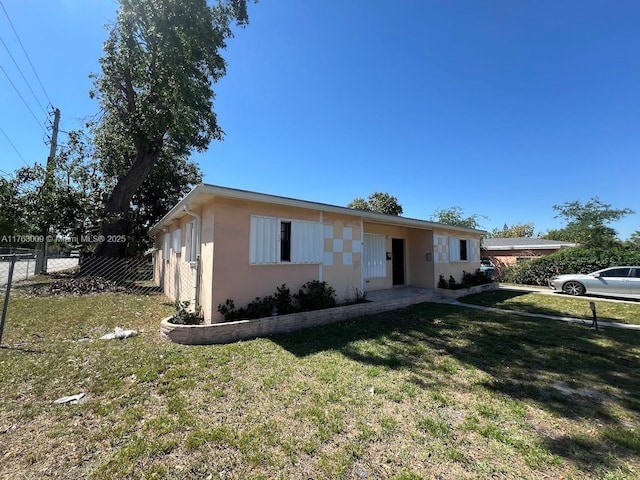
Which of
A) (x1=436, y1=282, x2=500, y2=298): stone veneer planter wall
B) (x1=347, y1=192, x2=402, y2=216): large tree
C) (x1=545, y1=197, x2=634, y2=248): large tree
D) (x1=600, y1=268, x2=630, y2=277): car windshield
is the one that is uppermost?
(x1=347, y1=192, x2=402, y2=216): large tree

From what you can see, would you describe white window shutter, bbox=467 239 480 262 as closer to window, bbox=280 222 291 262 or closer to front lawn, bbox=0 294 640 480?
front lawn, bbox=0 294 640 480

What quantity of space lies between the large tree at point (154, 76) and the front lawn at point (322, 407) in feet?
36.8

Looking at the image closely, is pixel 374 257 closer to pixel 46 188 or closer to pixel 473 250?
pixel 473 250

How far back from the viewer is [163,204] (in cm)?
2059

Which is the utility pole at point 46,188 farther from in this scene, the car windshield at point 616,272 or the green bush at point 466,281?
the car windshield at point 616,272

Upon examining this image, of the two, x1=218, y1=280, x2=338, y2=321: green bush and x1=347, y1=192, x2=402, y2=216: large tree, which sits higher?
x1=347, y1=192, x2=402, y2=216: large tree

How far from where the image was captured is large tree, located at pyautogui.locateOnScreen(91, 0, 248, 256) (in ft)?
→ 42.3

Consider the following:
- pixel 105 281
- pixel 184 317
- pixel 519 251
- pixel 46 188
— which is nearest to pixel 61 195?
pixel 46 188

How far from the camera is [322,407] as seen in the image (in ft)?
10.00

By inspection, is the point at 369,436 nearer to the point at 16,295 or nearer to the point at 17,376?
the point at 17,376

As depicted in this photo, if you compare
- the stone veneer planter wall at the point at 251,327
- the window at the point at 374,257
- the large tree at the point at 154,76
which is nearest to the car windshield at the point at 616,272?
the window at the point at 374,257

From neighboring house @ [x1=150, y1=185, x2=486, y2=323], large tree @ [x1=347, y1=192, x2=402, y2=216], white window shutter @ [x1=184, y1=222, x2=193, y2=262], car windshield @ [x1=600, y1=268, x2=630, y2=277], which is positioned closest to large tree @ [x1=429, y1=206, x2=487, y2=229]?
large tree @ [x1=347, y1=192, x2=402, y2=216]

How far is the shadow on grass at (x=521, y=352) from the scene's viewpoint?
3.20 meters

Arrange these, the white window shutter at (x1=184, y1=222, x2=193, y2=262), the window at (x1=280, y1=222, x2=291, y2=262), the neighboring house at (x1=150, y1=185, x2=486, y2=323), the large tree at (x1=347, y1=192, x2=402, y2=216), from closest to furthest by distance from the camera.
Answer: the neighboring house at (x1=150, y1=185, x2=486, y2=323)
the window at (x1=280, y1=222, x2=291, y2=262)
the white window shutter at (x1=184, y1=222, x2=193, y2=262)
the large tree at (x1=347, y1=192, x2=402, y2=216)
